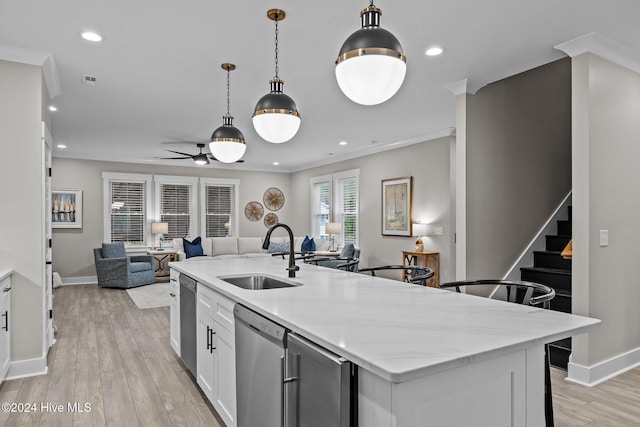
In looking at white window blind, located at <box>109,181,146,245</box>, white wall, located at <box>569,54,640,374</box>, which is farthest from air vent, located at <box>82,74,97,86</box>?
white window blind, located at <box>109,181,146,245</box>

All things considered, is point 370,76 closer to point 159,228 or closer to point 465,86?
point 465,86

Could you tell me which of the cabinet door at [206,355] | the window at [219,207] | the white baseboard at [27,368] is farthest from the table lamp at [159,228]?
the cabinet door at [206,355]

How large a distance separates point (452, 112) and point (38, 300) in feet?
15.6

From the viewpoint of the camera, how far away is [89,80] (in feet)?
12.9

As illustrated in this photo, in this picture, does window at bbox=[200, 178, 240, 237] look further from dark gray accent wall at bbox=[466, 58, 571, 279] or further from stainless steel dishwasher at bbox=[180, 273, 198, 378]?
dark gray accent wall at bbox=[466, 58, 571, 279]

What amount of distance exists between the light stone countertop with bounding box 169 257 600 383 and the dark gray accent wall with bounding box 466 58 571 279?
6.61 feet

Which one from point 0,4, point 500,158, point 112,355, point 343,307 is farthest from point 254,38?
point 112,355

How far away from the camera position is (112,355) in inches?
150

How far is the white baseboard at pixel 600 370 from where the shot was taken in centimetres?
307

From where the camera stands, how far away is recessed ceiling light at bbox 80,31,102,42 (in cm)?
294

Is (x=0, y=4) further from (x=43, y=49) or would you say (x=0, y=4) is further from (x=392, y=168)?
(x=392, y=168)

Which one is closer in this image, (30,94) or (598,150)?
(598,150)

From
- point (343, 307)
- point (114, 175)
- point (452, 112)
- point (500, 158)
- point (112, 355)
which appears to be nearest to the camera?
point (343, 307)

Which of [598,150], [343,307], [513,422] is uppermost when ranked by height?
[598,150]
